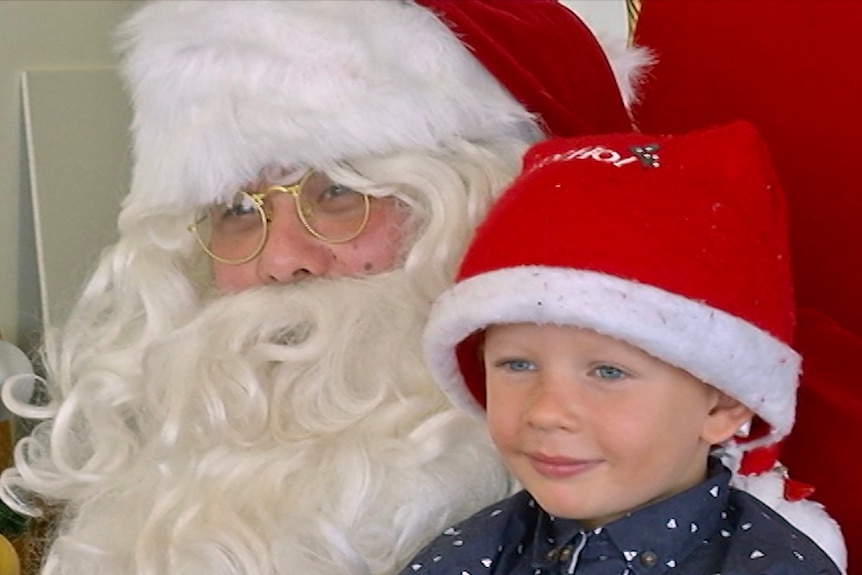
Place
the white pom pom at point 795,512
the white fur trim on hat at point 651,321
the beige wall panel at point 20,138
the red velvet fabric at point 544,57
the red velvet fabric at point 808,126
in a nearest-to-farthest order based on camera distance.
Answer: the white fur trim on hat at point 651,321 → the white pom pom at point 795,512 → the red velvet fabric at point 808,126 → the red velvet fabric at point 544,57 → the beige wall panel at point 20,138

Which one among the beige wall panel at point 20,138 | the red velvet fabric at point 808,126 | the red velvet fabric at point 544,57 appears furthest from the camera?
the beige wall panel at point 20,138

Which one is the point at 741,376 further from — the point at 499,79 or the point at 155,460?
the point at 155,460

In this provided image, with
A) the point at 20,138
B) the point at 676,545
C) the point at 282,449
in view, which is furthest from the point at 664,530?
the point at 20,138

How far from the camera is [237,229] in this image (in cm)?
140

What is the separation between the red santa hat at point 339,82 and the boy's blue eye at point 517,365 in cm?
43

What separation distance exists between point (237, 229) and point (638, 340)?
2.08 ft

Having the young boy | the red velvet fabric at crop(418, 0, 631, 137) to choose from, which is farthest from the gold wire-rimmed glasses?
the young boy

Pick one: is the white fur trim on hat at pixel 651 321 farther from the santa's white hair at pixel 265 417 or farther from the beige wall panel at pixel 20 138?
the beige wall panel at pixel 20 138

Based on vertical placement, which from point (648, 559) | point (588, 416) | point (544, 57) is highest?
point (544, 57)

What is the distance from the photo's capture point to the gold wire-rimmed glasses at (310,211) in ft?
4.45

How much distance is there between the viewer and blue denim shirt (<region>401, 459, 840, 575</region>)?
968mm

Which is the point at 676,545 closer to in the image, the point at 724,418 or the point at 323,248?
the point at 724,418

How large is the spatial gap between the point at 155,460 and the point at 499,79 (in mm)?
546

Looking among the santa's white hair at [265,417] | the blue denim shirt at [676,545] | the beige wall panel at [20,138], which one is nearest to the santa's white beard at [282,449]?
the santa's white hair at [265,417]
